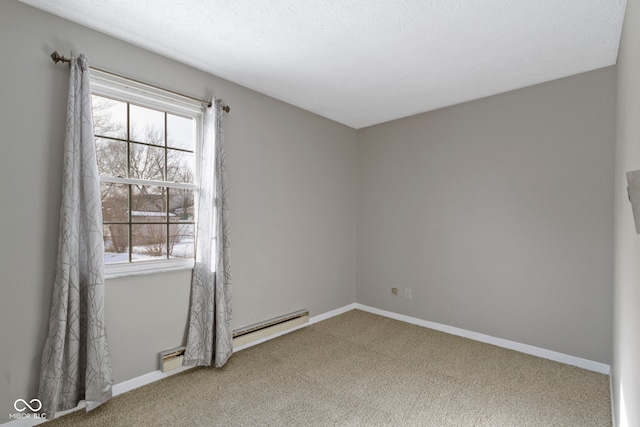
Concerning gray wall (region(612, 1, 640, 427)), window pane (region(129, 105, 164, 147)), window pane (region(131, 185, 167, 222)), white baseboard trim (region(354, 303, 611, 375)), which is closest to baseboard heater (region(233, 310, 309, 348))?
white baseboard trim (region(354, 303, 611, 375))

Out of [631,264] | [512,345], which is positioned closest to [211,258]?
[631,264]

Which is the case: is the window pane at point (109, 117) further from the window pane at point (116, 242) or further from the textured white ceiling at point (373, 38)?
the window pane at point (116, 242)

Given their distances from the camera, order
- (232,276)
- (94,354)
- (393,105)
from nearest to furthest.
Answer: (94,354)
(232,276)
(393,105)

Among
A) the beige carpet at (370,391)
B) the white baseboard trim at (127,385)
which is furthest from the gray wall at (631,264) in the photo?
the white baseboard trim at (127,385)

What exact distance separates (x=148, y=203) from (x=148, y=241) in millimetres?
301

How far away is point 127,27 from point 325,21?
4.45 feet

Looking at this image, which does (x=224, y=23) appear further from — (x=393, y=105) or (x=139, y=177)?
(x=393, y=105)

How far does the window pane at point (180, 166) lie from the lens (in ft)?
9.07

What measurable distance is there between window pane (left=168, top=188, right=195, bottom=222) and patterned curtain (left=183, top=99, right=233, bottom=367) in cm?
10

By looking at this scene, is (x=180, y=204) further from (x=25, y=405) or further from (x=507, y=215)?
(x=507, y=215)

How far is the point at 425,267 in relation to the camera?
3885mm

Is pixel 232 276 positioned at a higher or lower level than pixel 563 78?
lower

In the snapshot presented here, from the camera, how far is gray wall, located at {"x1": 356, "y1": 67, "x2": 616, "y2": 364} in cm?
279

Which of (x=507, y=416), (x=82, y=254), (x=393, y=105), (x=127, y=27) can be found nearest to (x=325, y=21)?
(x=127, y=27)
